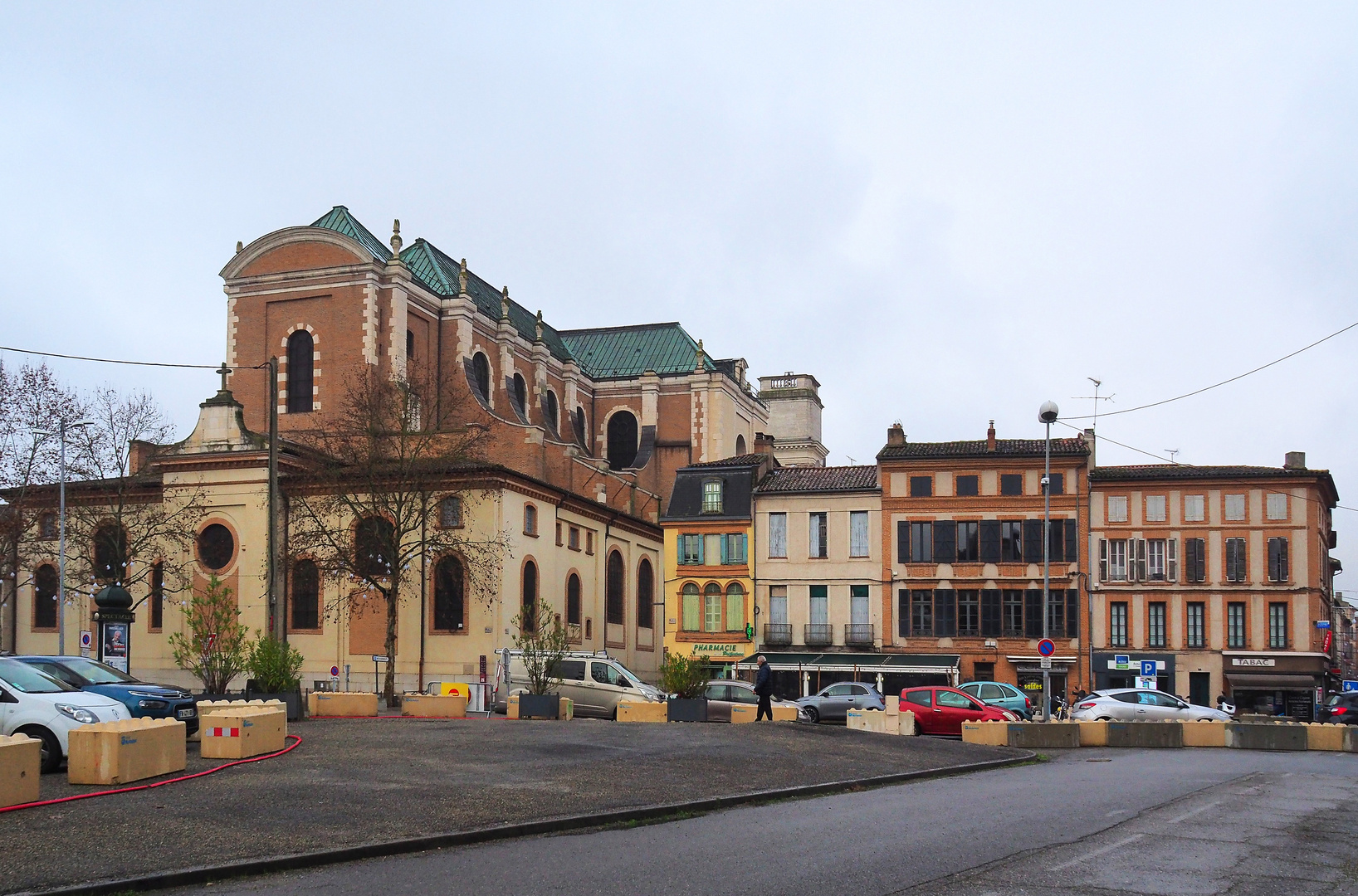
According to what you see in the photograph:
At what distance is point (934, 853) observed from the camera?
38.7ft

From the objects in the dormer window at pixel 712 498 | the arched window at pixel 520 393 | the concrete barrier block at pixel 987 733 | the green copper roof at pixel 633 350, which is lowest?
the concrete barrier block at pixel 987 733

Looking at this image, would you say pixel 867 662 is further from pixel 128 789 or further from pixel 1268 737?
pixel 128 789

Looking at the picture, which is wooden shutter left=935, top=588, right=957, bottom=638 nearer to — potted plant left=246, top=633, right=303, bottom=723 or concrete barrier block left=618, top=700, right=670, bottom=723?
concrete barrier block left=618, top=700, right=670, bottom=723

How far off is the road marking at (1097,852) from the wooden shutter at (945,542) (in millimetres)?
40071

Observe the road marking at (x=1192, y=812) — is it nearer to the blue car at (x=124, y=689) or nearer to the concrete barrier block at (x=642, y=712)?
the blue car at (x=124, y=689)

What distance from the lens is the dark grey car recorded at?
121 ft

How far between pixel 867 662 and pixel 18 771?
41.3 meters

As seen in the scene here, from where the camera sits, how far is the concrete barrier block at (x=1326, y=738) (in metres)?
29.9

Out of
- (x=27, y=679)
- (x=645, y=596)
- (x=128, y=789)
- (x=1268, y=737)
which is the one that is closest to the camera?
(x=128, y=789)

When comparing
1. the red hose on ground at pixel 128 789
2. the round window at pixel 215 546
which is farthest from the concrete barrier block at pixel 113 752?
the round window at pixel 215 546

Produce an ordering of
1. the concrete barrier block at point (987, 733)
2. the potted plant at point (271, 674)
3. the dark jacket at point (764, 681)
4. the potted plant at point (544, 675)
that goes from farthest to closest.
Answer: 1. the potted plant at point (544, 675)
2. the dark jacket at point (764, 681)
3. the concrete barrier block at point (987, 733)
4. the potted plant at point (271, 674)

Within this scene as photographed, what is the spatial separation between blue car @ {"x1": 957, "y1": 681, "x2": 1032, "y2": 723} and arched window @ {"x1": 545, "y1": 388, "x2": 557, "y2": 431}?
3353 centimetres

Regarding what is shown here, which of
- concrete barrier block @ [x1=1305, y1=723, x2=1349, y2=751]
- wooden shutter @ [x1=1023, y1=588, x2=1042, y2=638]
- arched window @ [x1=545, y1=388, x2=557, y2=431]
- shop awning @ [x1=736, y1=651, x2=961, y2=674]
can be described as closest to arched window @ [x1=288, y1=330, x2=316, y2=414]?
arched window @ [x1=545, y1=388, x2=557, y2=431]

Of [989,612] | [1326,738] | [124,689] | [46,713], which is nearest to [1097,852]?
[46,713]
